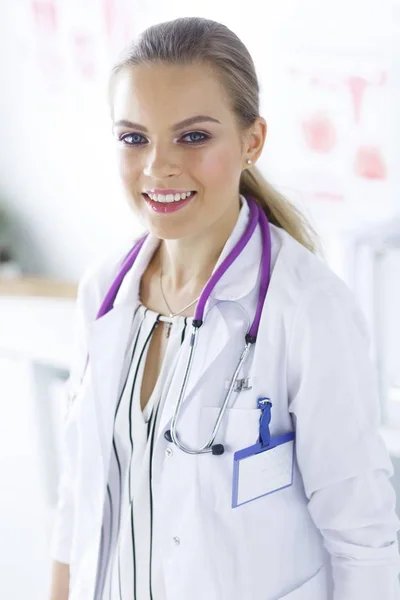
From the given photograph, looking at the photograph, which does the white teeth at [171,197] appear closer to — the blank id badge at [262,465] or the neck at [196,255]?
the neck at [196,255]

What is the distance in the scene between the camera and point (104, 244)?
2.01 m

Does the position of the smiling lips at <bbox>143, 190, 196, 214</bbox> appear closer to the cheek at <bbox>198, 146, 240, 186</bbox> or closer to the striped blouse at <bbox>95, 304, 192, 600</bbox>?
the cheek at <bbox>198, 146, 240, 186</bbox>

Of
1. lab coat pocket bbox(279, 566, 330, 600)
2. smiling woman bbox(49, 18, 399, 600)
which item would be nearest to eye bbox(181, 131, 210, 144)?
smiling woman bbox(49, 18, 399, 600)

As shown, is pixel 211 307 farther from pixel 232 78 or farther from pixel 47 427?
pixel 47 427

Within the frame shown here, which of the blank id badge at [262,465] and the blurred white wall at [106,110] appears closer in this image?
the blank id badge at [262,465]

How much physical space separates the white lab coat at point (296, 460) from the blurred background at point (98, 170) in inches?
13.5

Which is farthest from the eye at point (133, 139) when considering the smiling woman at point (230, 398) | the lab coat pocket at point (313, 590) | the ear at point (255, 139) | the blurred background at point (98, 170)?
the lab coat pocket at point (313, 590)

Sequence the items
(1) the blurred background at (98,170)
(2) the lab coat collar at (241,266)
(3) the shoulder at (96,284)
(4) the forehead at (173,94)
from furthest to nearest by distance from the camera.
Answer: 1. (1) the blurred background at (98,170)
2. (3) the shoulder at (96,284)
3. (2) the lab coat collar at (241,266)
4. (4) the forehead at (173,94)

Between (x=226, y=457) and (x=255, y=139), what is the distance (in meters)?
0.47

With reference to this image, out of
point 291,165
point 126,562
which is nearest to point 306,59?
point 291,165

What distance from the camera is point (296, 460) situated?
110 cm

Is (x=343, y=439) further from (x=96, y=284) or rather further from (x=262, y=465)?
(x=96, y=284)

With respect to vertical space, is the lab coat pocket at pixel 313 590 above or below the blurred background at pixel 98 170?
below

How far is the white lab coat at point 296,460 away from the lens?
1.01 metres
